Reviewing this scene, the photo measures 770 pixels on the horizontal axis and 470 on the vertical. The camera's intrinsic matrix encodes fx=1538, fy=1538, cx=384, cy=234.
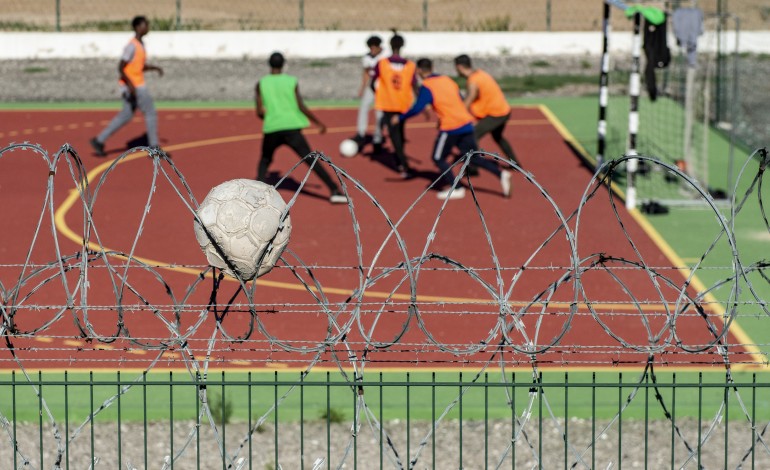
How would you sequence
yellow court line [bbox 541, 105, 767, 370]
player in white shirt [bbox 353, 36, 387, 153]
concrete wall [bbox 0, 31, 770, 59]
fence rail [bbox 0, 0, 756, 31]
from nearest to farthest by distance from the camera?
1. yellow court line [bbox 541, 105, 767, 370]
2. player in white shirt [bbox 353, 36, 387, 153]
3. concrete wall [bbox 0, 31, 770, 59]
4. fence rail [bbox 0, 0, 756, 31]

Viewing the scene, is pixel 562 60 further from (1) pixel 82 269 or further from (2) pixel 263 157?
(1) pixel 82 269

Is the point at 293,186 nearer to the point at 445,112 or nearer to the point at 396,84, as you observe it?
the point at 396,84

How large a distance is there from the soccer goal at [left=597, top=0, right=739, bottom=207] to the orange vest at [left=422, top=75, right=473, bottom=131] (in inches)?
84.1

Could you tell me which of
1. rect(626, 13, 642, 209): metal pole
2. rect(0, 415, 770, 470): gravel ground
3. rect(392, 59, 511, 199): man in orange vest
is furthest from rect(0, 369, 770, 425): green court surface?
rect(392, 59, 511, 199): man in orange vest

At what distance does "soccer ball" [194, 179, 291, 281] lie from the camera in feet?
30.9

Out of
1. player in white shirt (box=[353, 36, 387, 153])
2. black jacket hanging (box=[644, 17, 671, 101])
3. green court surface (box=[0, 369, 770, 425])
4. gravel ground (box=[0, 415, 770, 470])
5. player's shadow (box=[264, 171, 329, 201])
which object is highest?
black jacket hanging (box=[644, 17, 671, 101])

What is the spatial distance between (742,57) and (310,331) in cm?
2346

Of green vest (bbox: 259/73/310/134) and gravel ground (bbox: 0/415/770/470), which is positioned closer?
gravel ground (bbox: 0/415/770/470)

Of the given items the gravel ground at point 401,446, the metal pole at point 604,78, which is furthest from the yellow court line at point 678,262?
the gravel ground at point 401,446

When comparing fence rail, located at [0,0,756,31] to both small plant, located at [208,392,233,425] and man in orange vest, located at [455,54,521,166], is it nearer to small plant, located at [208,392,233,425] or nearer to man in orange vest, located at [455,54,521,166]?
man in orange vest, located at [455,54,521,166]

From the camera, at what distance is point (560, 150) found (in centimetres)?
2464

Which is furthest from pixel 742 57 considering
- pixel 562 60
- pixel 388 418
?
pixel 388 418

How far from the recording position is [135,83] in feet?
74.9

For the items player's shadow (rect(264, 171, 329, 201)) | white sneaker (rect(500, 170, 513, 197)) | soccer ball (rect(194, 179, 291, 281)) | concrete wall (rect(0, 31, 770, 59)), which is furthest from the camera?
concrete wall (rect(0, 31, 770, 59))
